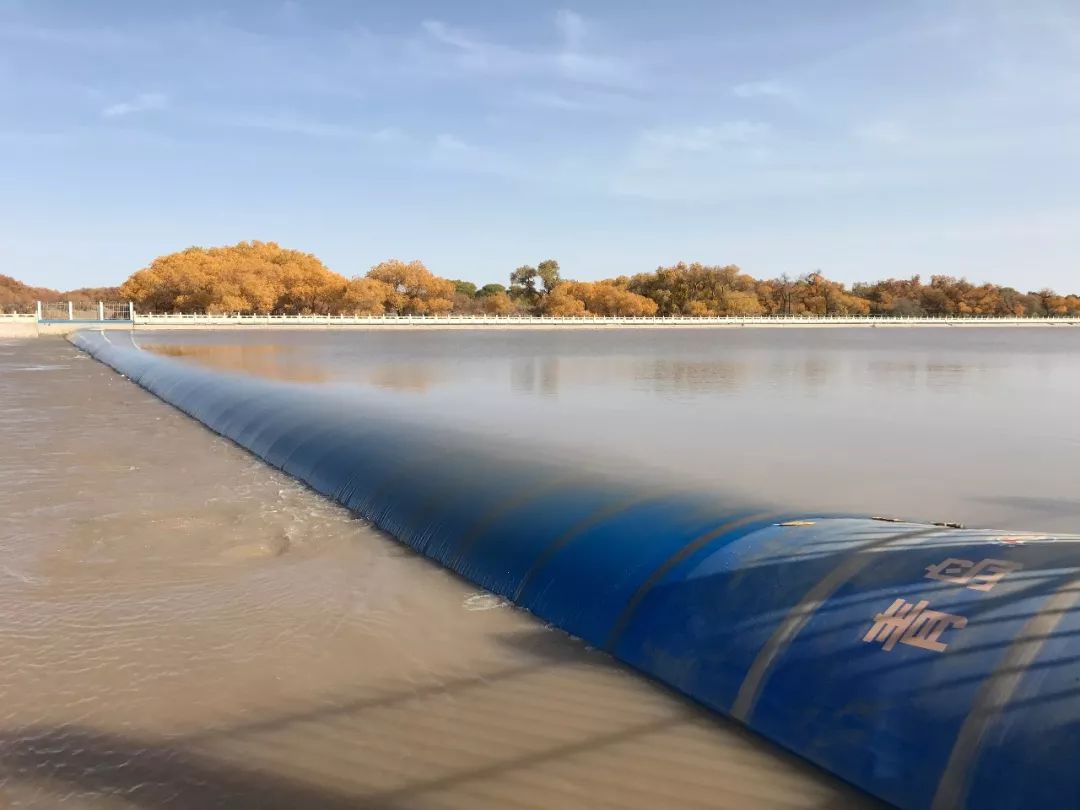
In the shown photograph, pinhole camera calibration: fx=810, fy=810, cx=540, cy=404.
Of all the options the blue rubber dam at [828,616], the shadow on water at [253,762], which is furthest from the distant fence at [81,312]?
the shadow on water at [253,762]

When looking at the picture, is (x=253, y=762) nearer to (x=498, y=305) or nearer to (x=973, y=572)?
(x=973, y=572)

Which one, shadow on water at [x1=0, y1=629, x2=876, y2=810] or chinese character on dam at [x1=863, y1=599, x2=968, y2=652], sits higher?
chinese character on dam at [x1=863, y1=599, x2=968, y2=652]

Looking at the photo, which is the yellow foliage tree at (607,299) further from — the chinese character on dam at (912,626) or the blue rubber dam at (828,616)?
the chinese character on dam at (912,626)

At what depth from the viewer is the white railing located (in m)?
65.4

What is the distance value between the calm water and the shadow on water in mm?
4484

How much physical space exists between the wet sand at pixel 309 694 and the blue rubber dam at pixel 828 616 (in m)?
0.23

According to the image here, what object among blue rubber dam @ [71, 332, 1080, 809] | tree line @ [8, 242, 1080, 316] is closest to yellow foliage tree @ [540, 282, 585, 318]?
tree line @ [8, 242, 1080, 316]

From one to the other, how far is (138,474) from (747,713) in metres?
8.48

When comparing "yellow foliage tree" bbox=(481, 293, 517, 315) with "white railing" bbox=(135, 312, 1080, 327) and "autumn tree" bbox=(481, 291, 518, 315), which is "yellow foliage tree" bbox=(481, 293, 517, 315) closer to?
"autumn tree" bbox=(481, 291, 518, 315)

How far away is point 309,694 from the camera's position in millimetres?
4301

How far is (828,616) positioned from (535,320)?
80162 mm

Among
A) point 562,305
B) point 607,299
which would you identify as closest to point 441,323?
point 562,305

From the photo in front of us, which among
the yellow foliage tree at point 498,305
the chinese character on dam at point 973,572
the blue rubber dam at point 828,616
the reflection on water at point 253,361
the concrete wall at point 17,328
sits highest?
the yellow foliage tree at point 498,305

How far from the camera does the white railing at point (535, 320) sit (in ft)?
215
